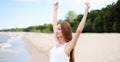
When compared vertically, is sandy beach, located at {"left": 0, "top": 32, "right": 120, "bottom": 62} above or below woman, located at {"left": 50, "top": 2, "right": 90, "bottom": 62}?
below

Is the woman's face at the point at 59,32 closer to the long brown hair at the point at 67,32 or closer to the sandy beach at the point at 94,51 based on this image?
the long brown hair at the point at 67,32

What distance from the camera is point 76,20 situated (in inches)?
2244

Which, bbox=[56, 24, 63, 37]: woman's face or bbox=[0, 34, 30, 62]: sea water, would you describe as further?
bbox=[0, 34, 30, 62]: sea water

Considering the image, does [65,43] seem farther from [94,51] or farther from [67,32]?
[94,51]

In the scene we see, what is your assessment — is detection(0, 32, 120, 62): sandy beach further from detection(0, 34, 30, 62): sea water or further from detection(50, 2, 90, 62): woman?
detection(50, 2, 90, 62): woman

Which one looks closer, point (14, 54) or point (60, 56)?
point (60, 56)

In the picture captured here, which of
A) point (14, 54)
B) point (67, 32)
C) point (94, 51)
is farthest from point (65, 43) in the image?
point (14, 54)

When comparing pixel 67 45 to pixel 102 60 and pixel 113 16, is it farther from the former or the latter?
pixel 113 16

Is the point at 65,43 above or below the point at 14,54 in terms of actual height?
above

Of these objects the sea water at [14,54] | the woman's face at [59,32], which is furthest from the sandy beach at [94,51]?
the woman's face at [59,32]

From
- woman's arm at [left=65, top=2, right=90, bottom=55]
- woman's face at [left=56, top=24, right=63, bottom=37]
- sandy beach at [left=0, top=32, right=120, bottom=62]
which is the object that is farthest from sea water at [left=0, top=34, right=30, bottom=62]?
woman's arm at [left=65, top=2, right=90, bottom=55]

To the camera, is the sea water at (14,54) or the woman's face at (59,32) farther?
the sea water at (14,54)

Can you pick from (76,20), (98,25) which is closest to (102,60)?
(98,25)

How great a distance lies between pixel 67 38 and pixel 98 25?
133 ft
